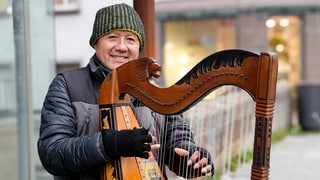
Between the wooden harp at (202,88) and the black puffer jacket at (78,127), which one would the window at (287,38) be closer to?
the black puffer jacket at (78,127)

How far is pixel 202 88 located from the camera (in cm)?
144

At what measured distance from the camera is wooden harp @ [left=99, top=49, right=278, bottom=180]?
50.6 inches

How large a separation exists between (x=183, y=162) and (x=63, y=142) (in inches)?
16.1

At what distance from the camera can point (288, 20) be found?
11.1m

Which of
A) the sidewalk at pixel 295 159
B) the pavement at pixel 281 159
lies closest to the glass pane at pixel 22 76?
the pavement at pixel 281 159

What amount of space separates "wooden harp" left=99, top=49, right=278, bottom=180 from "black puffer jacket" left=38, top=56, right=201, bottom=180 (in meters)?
0.06

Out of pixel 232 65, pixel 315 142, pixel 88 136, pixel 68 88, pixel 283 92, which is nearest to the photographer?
pixel 232 65

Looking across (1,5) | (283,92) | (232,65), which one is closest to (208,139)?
(1,5)

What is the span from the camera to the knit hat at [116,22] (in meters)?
1.69

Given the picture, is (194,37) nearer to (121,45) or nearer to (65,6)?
(65,6)

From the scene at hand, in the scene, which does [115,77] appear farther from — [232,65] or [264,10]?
[264,10]

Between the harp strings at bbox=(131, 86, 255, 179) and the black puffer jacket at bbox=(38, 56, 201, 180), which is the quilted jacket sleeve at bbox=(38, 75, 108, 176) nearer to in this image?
the black puffer jacket at bbox=(38, 56, 201, 180)

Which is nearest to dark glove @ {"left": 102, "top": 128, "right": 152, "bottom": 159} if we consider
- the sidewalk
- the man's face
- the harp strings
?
the man's face

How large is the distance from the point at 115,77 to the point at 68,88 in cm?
16
